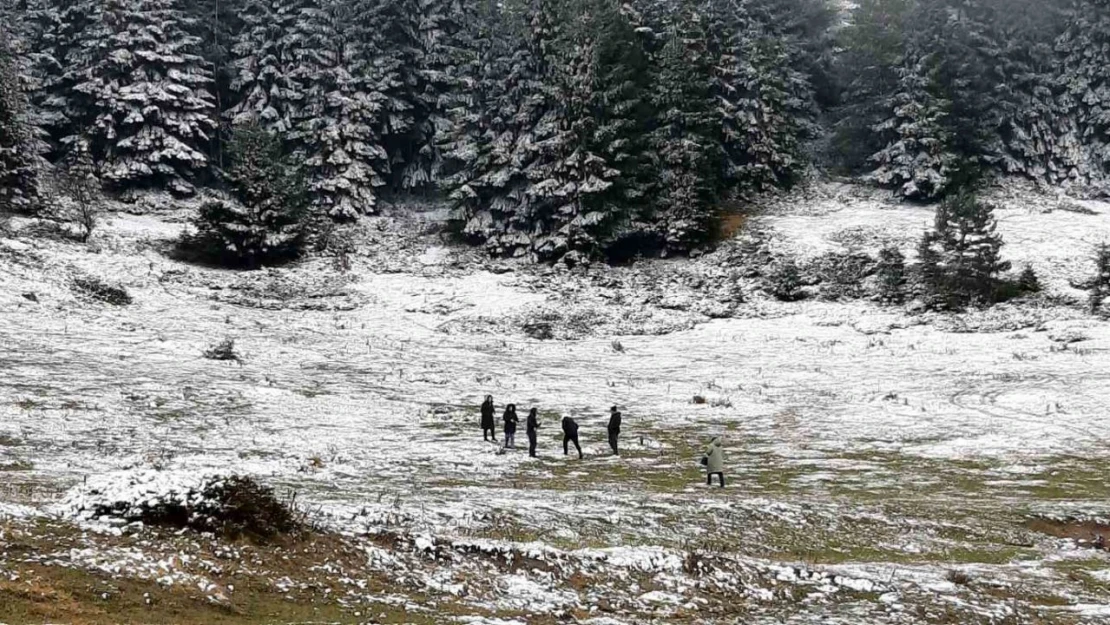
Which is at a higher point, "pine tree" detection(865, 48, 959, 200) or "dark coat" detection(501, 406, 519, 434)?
"pine tree" detection(865, 48, 959, 200)

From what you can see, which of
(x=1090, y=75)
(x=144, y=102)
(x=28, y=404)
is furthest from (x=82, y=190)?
(x=1090, y=75)

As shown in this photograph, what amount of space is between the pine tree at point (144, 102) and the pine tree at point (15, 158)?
5.22 m

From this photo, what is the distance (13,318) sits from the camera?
105 feet

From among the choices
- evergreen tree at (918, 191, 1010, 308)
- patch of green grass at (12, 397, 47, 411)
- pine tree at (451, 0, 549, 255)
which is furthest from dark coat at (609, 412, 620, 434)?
pine tree at (451, 0, 549, 255)

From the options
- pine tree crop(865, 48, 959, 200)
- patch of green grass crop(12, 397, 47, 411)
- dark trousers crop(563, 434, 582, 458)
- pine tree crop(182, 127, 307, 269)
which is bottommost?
dark trousers crop(563, 434, 582, 458)

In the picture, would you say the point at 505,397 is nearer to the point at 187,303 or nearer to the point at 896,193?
the point at 187,303

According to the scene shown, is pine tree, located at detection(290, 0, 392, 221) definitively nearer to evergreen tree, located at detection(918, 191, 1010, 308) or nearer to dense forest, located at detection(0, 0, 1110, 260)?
dense forest, located at detection(0, 0, 1110, 260)

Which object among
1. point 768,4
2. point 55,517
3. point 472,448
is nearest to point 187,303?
point 472,448

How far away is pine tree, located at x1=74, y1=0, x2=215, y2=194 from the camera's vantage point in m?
53.5

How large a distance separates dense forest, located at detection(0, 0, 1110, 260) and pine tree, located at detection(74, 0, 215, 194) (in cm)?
13

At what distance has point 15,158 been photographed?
4644 centimetres

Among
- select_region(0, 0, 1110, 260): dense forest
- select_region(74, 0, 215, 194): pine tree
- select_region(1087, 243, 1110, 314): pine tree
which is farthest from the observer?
select_region(74, 0, 215, 194): pine tree

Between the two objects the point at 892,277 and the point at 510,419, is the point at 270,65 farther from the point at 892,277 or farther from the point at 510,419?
the point at 510,419

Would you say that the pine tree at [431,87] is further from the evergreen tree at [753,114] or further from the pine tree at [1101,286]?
the pine tree at [1101,286]
